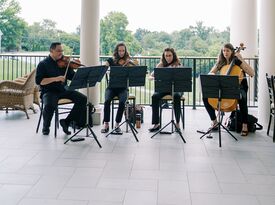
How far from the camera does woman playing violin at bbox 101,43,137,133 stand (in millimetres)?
5555

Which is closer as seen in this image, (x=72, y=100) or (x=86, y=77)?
(x=86, y=77)

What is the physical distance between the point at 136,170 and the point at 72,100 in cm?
199

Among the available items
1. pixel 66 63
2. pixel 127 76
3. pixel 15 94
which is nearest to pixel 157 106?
pixel 127 76

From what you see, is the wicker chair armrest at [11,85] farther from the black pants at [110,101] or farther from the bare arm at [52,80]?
the black pants at [110,101]

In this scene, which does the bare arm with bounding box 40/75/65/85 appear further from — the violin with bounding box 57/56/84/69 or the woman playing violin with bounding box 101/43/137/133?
the woman playing violin with bounding box 101/43/137/133

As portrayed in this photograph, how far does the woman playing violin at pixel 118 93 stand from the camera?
555 centimetres

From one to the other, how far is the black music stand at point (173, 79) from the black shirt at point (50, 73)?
48.5 inches

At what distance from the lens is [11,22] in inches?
353

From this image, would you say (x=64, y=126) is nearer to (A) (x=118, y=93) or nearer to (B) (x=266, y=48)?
(A) (x=118, y=93)

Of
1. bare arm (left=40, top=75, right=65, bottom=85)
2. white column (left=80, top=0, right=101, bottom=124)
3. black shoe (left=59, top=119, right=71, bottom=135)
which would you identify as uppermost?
→ white column (left=80, top=0, right=101, bottom=124)

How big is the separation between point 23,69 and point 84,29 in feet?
9.71

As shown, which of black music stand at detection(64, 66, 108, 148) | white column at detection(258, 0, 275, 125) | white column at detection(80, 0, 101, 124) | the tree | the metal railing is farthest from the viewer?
the tree

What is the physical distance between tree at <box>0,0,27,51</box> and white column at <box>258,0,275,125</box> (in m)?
5.36

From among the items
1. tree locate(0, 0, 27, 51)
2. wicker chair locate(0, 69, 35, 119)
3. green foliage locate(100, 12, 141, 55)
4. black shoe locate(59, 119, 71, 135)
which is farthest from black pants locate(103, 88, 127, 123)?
tree locate(0, 0, 27, 51)
